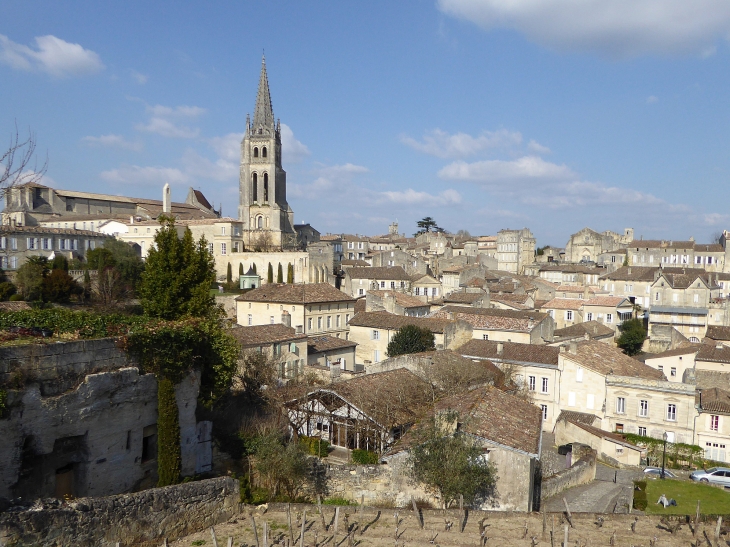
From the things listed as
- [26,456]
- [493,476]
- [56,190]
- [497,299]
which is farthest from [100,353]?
[56,190]

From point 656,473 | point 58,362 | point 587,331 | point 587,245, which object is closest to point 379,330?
point 587,331

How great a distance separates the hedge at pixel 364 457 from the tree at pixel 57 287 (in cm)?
3264

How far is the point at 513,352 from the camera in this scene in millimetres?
32594

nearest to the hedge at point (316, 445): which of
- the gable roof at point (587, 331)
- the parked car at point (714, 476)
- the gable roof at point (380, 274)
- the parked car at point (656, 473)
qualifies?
the parked car at point (656, 473)

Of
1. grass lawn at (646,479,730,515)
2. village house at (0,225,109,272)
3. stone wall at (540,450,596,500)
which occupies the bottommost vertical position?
grass lawn at (646,479,730,515)

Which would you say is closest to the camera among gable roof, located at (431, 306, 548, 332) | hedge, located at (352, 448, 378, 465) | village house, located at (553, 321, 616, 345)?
hedge, located at (352, 448, 378, 465)

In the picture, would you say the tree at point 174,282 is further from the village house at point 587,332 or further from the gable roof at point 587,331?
the gable roof at point 587,331

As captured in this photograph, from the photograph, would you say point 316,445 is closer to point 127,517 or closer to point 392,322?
point 127,517

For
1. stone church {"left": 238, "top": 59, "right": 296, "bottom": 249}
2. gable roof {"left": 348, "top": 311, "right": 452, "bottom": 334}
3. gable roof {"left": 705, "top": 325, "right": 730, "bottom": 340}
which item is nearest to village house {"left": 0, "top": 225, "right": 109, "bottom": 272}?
stone church {"left": 238, "top": 59, "right": 296, "bottom": 249}

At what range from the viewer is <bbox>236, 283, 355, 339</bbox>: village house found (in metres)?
38.3

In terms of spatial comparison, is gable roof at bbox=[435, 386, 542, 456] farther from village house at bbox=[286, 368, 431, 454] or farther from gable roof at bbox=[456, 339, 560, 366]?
gable roof at bbox=[456, 339, 560, 366]

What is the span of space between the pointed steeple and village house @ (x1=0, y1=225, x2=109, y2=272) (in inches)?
1228

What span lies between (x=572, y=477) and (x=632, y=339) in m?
30.6

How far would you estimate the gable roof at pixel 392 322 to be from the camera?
127ft
